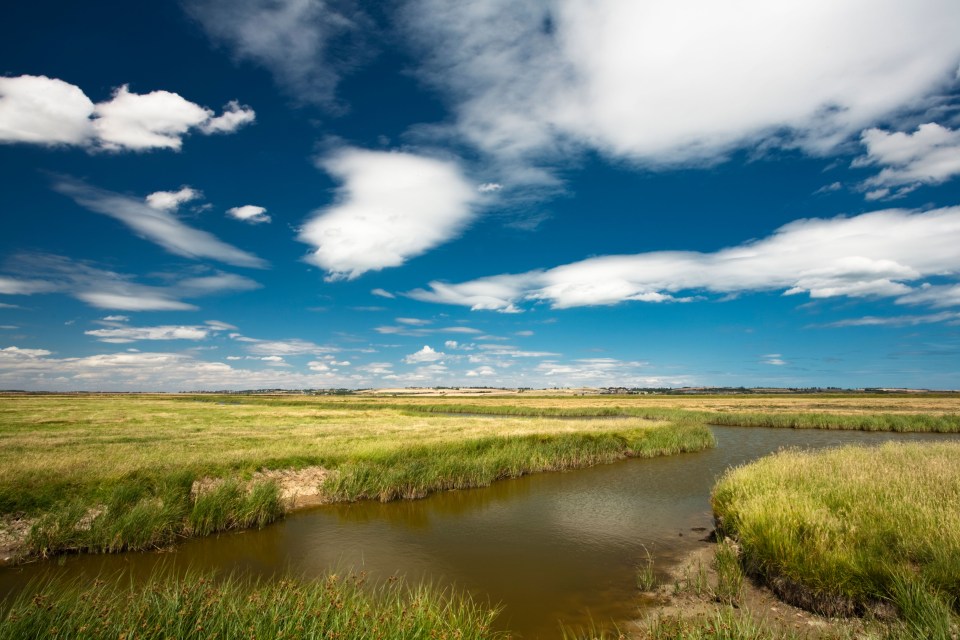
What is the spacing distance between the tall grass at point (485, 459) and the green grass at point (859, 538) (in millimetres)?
12761

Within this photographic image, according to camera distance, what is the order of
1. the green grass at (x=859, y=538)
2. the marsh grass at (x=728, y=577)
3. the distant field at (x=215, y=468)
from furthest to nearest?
the distant field at (x=215, y=468), the marsh grass at (x=728, y=577), the green grass at (x=859, y=538)

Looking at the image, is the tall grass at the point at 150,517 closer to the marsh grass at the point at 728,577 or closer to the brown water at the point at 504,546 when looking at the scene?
the brown water at the point at 504,546

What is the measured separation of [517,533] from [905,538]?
10861 mm

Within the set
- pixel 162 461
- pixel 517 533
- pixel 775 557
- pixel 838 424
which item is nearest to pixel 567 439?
pixel 517 533

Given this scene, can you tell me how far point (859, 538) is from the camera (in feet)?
32.4

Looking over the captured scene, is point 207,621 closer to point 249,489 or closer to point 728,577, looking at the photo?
point 728,577

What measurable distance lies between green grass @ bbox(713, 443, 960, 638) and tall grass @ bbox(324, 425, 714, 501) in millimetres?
12761

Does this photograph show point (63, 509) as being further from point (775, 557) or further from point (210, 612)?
point (775, 557)

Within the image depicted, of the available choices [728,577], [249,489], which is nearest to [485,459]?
[249,489]

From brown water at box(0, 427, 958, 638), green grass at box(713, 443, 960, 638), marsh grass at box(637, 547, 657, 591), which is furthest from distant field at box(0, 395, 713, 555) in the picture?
green grass at box(713, 443, 960, 638)

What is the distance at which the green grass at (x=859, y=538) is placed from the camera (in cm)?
811

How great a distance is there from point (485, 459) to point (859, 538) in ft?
57.1

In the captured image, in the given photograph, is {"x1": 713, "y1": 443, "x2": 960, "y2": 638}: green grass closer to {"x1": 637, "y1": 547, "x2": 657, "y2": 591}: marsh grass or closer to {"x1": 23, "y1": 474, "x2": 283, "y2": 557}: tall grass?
{"x1": 637, "y1": 547, "x2": 657, "y2": 591}: marsh grass

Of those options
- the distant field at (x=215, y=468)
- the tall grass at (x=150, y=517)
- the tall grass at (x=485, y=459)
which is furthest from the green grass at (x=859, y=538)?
the tall grass at (x=150, y=517)
